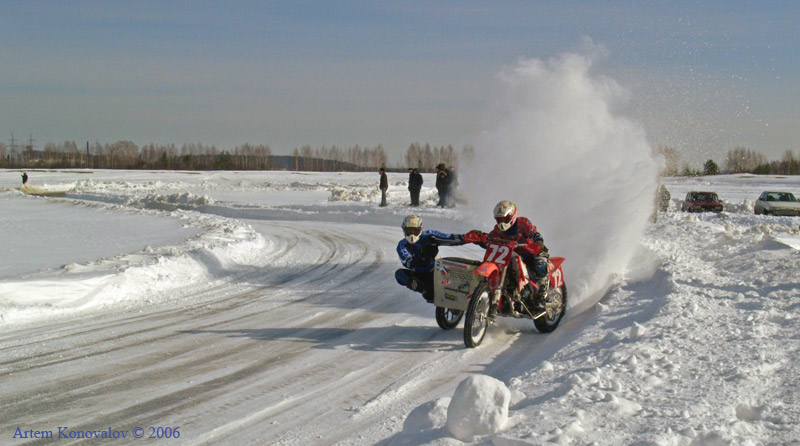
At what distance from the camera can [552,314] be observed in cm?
863

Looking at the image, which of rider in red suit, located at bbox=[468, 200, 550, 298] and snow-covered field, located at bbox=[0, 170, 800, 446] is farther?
rider in red suit, located at bbox=[468, 200, 550, 298]

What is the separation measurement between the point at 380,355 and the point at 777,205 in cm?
3139

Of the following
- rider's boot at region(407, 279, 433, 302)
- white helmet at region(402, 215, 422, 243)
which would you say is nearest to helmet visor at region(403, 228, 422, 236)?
white helmet at region(402, 215, 422, 243)

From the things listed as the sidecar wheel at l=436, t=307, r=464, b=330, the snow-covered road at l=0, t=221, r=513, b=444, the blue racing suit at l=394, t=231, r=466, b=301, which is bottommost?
the snow-covered road at l=0, t=221, r=513, b=444

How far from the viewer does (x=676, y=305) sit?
26.3 ft

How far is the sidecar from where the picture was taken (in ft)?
26.3

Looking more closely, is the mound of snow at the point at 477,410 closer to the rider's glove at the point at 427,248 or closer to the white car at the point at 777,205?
the rider's glove at the point at 427,248

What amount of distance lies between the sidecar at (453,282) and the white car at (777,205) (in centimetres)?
2960

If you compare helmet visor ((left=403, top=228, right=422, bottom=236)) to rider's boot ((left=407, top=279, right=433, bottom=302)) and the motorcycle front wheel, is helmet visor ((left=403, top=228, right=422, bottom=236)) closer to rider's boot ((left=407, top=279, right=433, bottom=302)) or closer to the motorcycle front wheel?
rider's boot ((left=407, top=279, right=433, bottom=302))

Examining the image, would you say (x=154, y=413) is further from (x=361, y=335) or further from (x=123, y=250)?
(x=123, y=250)

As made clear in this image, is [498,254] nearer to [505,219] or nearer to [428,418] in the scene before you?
[505,219]

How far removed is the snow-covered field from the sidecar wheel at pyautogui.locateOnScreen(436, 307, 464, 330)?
0.23 m

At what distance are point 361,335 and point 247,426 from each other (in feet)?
10.9

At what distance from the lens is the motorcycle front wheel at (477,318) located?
747 centimetres
